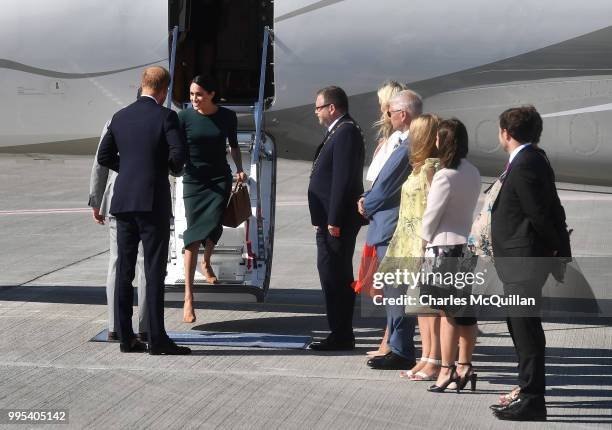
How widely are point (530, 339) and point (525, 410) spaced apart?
12.7 inches

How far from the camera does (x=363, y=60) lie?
9.16 meters

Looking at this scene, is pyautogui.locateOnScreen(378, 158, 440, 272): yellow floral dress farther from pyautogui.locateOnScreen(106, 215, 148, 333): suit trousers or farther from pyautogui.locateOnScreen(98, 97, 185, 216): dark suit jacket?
pyautogui.locateOnScreen(106, 215, 148, 333): suit trousers

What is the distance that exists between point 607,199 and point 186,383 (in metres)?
10.4

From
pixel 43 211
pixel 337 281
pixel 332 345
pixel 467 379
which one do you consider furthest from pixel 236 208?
pixel 43 211

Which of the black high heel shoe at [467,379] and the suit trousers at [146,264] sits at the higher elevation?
the suit trousers at [146,264]

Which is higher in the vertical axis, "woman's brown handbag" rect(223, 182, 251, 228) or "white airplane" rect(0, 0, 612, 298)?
"white airplane" rect(0, 0, 612, 298)

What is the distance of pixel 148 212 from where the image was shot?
6.75 m

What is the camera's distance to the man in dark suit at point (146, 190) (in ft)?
22.1

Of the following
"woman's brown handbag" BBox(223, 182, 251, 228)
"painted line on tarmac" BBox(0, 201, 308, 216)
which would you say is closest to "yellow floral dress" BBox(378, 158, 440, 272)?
"woman's brown handbag" BBox(223, 182, 251, 228)

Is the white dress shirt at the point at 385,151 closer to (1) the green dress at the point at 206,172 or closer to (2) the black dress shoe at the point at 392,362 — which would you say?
(2) the black dress shoe at the point at 392,362

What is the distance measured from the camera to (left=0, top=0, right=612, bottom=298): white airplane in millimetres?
8789

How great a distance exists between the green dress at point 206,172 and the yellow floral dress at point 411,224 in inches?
64.2

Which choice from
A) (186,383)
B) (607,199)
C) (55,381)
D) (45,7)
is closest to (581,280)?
(186,383)

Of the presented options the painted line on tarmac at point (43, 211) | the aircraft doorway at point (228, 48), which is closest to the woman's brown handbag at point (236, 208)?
the aircraft doorway at point (228, 48)
